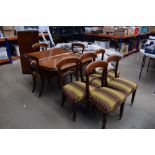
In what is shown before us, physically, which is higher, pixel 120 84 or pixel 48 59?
pixel 48 59

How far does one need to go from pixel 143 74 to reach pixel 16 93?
2745 mm

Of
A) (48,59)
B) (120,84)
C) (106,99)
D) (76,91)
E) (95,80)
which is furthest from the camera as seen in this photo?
(48,59)

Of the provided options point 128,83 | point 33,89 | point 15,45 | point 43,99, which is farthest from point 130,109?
point 15,45

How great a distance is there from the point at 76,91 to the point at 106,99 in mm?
378

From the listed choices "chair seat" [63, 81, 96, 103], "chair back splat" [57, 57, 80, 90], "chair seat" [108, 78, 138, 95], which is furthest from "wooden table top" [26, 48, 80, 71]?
"chair seat" [108, 78, 138, 95]

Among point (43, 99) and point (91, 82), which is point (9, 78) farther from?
point (91, 82)

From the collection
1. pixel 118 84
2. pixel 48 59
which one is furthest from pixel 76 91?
pixel 48 59

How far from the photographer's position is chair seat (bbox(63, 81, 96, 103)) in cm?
166

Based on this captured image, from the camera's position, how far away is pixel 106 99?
1.54m

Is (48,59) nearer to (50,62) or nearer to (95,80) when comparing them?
(50,62)

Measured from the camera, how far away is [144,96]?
238cm

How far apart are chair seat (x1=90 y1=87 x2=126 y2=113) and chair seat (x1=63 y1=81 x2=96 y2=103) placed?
0.35 ft

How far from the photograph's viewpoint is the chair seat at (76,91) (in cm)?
166

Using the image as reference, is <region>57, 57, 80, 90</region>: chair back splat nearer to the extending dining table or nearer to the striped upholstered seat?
the extending dining table
